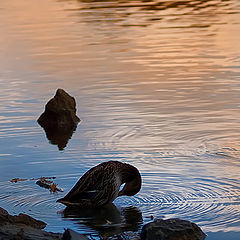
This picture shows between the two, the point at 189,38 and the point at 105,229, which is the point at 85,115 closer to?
the point at 105,229

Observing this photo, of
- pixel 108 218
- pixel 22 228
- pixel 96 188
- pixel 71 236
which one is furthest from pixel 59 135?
pixel 71 236

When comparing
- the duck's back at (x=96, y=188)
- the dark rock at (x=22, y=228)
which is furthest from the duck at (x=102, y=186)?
the dark rock at (x=22, y=228)

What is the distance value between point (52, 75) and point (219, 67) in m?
4.34

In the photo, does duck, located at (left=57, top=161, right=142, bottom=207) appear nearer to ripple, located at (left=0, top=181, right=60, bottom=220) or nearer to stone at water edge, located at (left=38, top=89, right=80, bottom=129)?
ripple, located at (left=0, top=181, right=60, bottom=220)

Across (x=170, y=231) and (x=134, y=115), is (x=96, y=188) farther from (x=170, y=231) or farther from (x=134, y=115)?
(x=134, y=115)

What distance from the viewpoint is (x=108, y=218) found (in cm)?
988

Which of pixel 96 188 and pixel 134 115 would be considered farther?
pixel 134 115

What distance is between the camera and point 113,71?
2125cm

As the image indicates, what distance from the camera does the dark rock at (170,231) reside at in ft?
27.3

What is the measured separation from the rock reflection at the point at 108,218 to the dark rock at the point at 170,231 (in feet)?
2.70

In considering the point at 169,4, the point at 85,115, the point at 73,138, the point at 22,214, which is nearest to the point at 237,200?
the point at 22,214

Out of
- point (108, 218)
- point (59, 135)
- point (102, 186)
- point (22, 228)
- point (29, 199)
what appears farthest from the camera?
point (59, 135)

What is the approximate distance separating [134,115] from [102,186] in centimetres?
563

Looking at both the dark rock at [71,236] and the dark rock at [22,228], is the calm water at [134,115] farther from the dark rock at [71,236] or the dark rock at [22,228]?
the dark rock at [71,236]
